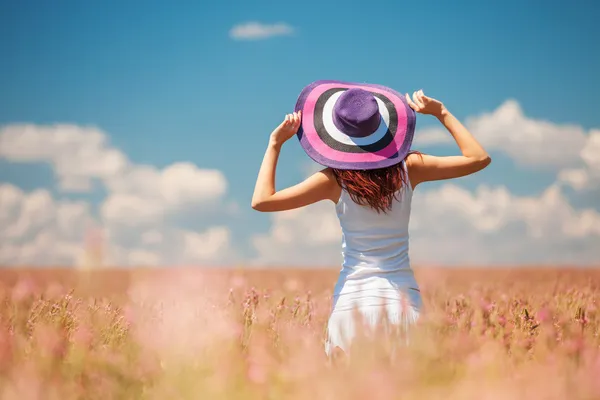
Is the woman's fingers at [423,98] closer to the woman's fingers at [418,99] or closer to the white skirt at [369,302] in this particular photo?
the woman's fingers at [418,99]

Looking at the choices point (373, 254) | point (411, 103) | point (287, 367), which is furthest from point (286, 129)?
point (287, 367)

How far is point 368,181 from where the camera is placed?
3811 mm

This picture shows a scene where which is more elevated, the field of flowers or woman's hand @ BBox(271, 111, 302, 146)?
woman's hand @ BBox(271, 111, 302, 146)

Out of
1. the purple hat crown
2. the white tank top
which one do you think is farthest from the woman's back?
the purple hat crown

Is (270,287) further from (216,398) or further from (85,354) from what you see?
(216,398)

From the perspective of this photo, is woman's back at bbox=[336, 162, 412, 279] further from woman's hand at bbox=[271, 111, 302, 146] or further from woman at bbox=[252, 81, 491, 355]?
woman's hand at bbox=[271, 111, 302, 146]

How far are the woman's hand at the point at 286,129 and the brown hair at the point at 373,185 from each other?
0.39 meters

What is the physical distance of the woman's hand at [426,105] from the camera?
13.2 ft

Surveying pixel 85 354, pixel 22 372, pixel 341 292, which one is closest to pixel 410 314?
pixel 341 292

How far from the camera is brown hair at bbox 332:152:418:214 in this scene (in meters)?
3.79

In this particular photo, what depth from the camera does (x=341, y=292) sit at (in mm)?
3863

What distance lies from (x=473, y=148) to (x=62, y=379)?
2703 millimetres

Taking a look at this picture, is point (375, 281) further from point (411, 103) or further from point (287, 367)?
point (287, 367)

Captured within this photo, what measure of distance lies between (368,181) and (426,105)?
680 mm
